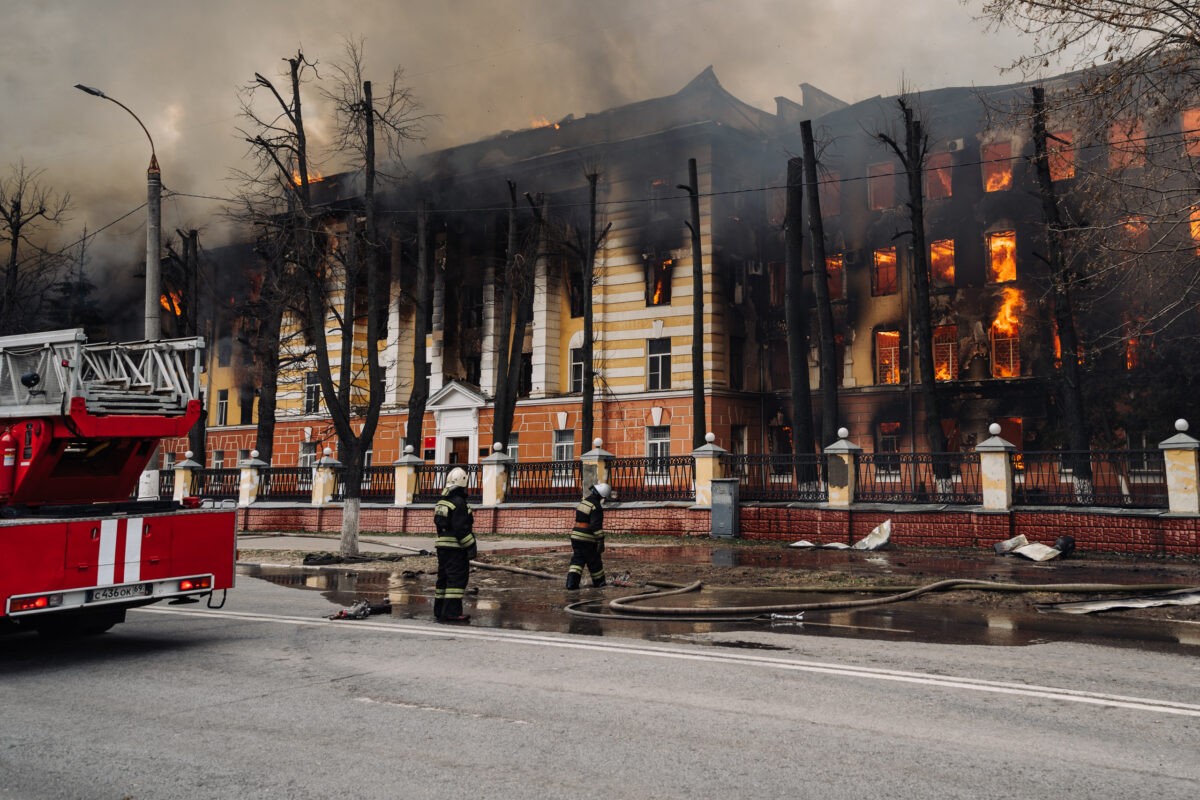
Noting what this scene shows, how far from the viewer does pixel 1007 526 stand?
17188 millimetres

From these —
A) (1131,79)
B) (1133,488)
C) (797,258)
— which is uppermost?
(797,258)

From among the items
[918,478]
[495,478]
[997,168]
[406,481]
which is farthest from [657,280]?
[918,478]

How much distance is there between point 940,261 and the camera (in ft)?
116

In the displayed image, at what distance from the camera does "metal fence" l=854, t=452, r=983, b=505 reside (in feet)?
58.7

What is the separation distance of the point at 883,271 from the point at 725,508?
18796mm

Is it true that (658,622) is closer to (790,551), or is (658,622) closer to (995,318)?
(790,551)

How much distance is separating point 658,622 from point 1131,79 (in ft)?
29.5

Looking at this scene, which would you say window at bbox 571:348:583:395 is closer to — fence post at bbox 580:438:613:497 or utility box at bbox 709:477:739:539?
fence post at bbox 580:438:613:497

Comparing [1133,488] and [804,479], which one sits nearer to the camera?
[1133,488]

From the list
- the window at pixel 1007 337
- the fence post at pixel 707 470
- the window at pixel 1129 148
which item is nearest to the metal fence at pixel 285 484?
the fence post at pixel 707 470

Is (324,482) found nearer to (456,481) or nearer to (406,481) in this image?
(406,481)

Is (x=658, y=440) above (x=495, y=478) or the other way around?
above

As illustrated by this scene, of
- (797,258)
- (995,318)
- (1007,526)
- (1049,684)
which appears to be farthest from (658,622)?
(995,318)

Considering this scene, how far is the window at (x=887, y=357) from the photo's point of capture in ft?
115
